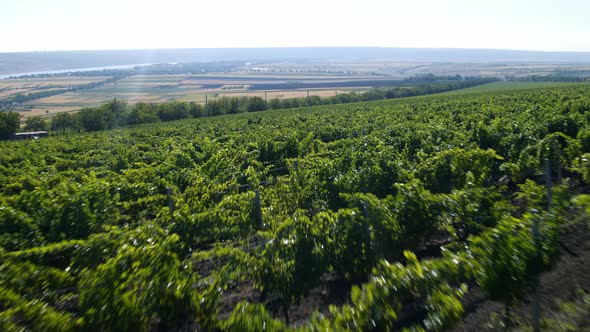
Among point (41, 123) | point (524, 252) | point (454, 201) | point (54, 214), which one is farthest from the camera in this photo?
point (41, 123)

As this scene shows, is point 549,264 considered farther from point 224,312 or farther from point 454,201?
point 224,312

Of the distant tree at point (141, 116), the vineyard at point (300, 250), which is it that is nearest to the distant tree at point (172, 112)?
Answer: the distant tree at point (141, 116)

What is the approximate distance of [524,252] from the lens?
12.8 feet

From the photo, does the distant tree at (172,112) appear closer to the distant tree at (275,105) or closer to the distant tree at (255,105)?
the distant tree at (255,105)

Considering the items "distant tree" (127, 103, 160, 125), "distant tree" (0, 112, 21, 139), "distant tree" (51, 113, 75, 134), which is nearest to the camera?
"distant tree" (0, 112, 21, 139)

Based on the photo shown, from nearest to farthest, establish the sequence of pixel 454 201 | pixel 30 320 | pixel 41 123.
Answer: pixel 30 320 < pixel 454 201 < pixel 41 123

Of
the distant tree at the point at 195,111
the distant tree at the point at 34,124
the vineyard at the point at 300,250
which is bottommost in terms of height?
the distant tree at the point at 34,124

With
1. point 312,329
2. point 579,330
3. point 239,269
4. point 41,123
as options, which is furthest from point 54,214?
point 41,123

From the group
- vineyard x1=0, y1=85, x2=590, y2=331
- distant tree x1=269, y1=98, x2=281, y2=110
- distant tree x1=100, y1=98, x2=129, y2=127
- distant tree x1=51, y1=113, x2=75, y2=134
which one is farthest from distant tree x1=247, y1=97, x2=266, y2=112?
vineyard x1=0, y1=85, x2=590, y2=331

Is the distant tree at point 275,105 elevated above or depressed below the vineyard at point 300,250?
below

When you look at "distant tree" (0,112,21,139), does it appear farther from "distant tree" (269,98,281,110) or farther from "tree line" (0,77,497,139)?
"distant tree" (269,98,281,110)

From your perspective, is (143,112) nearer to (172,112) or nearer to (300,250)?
(172,112)

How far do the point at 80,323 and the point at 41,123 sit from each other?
230 feet

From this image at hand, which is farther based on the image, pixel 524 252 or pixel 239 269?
pixel 239 269
